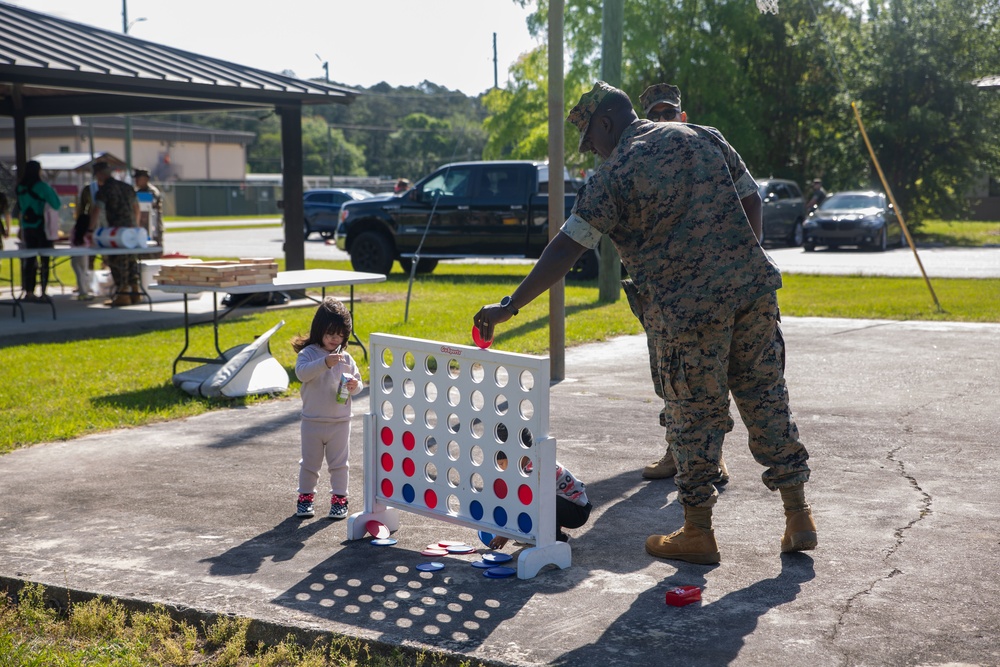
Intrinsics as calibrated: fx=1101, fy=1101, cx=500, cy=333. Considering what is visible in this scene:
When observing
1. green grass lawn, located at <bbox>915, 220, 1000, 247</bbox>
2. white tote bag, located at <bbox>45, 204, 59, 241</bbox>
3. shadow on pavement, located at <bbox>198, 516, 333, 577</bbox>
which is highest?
white tote bag, located at <bbox>45, 204, 59, 241</bbox>

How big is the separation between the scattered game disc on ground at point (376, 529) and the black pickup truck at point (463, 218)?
13.4 metres

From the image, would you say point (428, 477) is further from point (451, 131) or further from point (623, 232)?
point (451, 131)

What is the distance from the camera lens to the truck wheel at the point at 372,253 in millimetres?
20344

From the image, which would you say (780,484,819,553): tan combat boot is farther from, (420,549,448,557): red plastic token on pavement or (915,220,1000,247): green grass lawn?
(915,220,1000,247): green grass lawn

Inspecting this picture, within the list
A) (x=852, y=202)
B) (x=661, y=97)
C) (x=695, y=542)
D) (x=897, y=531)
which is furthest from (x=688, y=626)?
(x=852, y=202)

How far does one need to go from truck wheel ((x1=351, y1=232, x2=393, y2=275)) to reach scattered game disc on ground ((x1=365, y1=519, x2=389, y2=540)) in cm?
1525

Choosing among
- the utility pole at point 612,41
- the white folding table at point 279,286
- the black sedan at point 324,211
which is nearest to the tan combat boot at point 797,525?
the white folding table at point 279,286

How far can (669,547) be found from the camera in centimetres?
470

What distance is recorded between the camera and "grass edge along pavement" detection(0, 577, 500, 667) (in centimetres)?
382

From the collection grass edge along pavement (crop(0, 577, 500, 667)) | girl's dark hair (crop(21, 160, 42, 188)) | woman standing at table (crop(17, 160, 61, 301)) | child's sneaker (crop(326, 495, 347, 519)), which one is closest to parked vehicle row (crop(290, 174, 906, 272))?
woman standing at table (crop(17, 160, 61, 301))

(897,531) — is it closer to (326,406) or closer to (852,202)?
(326,406)

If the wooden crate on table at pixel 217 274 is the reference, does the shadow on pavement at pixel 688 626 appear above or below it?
below

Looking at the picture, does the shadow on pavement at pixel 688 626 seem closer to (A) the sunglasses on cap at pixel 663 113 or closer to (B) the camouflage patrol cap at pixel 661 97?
(A) the sunglasses on cap at pixel 663 113

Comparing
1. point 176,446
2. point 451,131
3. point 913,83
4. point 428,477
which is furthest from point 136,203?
point 451,131
